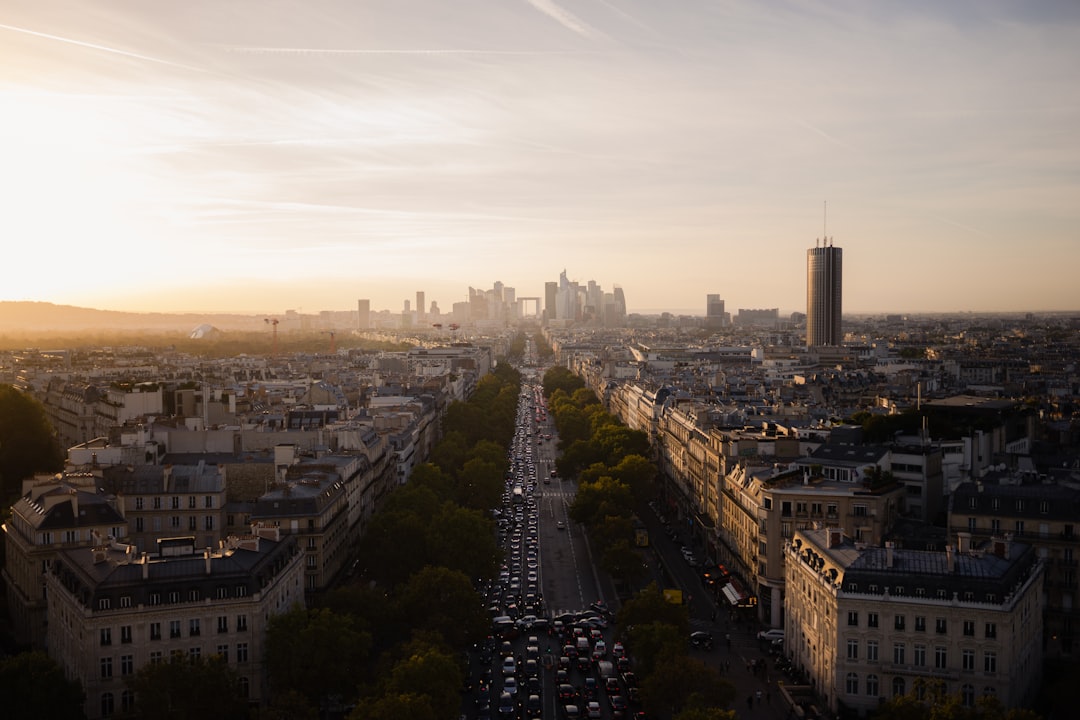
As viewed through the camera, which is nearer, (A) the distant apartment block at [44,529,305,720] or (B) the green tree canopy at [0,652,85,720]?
(B) the green tree canopy at [0,652,85,720]

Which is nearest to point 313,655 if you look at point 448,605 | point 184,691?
point 184,691

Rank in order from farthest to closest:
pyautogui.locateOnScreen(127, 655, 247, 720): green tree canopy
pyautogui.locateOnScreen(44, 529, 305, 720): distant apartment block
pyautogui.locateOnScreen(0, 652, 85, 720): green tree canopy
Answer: pyautogui.locateOnScreen(44, 529, 305, 720): distant apartment block
pyautogui.locateOnScreen(127, 655, 247, 720): green tree canopy
pyautogui.locateOnScreen(0, 652, 85, 720): green tree canopy

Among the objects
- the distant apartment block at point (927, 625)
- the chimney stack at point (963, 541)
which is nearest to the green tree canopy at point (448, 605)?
the distant apartment block at point (927, 625)

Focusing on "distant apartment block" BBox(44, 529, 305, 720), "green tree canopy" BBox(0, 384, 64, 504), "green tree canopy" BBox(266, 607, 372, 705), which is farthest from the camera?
"green tree canopy" BBox(0, 384, 64, 504)

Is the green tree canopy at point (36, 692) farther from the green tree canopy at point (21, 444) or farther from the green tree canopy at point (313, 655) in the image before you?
the green tree canopy at point (21, 444)

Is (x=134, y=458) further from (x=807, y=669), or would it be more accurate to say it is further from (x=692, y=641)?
(x=807, y=669)

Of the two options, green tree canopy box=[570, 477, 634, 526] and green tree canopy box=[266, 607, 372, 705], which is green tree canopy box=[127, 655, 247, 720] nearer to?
green tree canopy box=[266, 607, 372, 705]

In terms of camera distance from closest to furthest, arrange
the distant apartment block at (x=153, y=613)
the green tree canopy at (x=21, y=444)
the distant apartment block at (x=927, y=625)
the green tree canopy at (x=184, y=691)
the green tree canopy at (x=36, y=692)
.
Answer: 1. the green tree canopy at (x=36, y=692)
2. the green tree canopy at (x=184, y=691)
3. the distant apartment block at (x=927, y=625)
4. the distant apartment block at (x=153, y=613)
5. the green tree canopy at (x=21, y=444)

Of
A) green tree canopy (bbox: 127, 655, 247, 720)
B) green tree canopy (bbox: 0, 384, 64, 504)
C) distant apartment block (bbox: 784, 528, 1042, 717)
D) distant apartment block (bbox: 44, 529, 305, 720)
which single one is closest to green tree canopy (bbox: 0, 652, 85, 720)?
distant apartment block (bbox: 44, 529, 305, 720)
